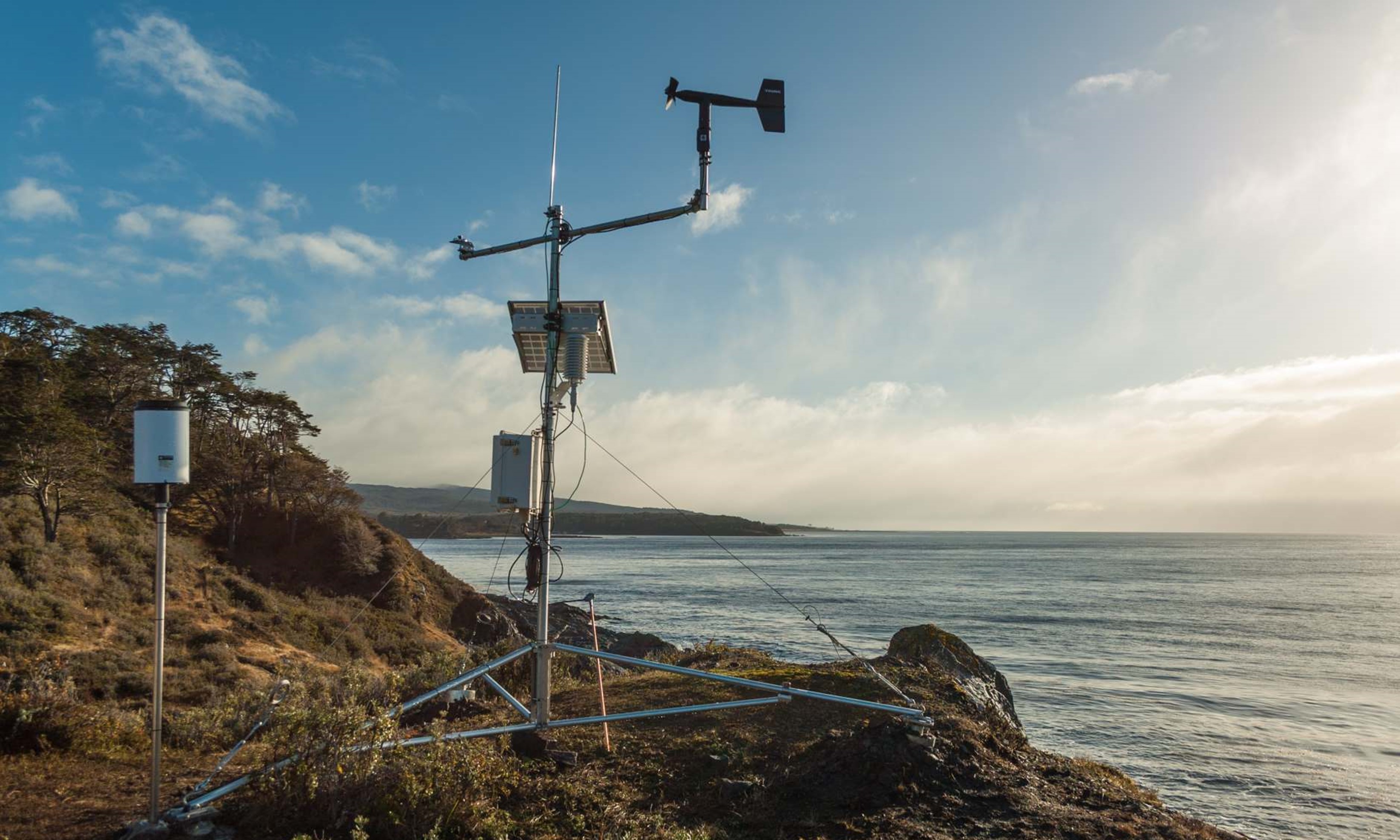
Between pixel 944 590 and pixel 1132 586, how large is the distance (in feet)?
50.5

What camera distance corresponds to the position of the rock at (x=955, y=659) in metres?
11.3

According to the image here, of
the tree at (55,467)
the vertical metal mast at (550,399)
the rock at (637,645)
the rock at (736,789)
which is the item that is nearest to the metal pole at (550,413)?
the vertical metal mast at (550,399)

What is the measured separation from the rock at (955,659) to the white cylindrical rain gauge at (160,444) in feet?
Answer: 29.3

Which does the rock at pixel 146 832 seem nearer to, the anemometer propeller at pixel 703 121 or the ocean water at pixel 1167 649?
the anemometer propeller at pixel 703 121

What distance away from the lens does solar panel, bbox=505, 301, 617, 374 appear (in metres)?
6.86

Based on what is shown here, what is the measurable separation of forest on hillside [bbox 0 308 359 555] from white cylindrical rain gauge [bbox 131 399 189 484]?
24.3 m

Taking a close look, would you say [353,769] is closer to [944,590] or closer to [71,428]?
[71,428]

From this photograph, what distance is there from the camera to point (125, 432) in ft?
105

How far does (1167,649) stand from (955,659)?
64.7 feet

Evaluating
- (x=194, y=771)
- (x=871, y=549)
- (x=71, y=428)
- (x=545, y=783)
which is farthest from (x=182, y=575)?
(x=871, y=549)

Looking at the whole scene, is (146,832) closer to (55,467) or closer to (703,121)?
(703,121)

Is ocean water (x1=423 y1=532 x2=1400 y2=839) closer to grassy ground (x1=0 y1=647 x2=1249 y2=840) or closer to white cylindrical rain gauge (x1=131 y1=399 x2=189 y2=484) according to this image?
grassy ground (x1=0 y1=647 x2=1249 y2=840)

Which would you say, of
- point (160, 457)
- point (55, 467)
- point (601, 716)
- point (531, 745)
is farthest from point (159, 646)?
point (55, 467)

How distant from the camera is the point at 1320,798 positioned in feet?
37.3
